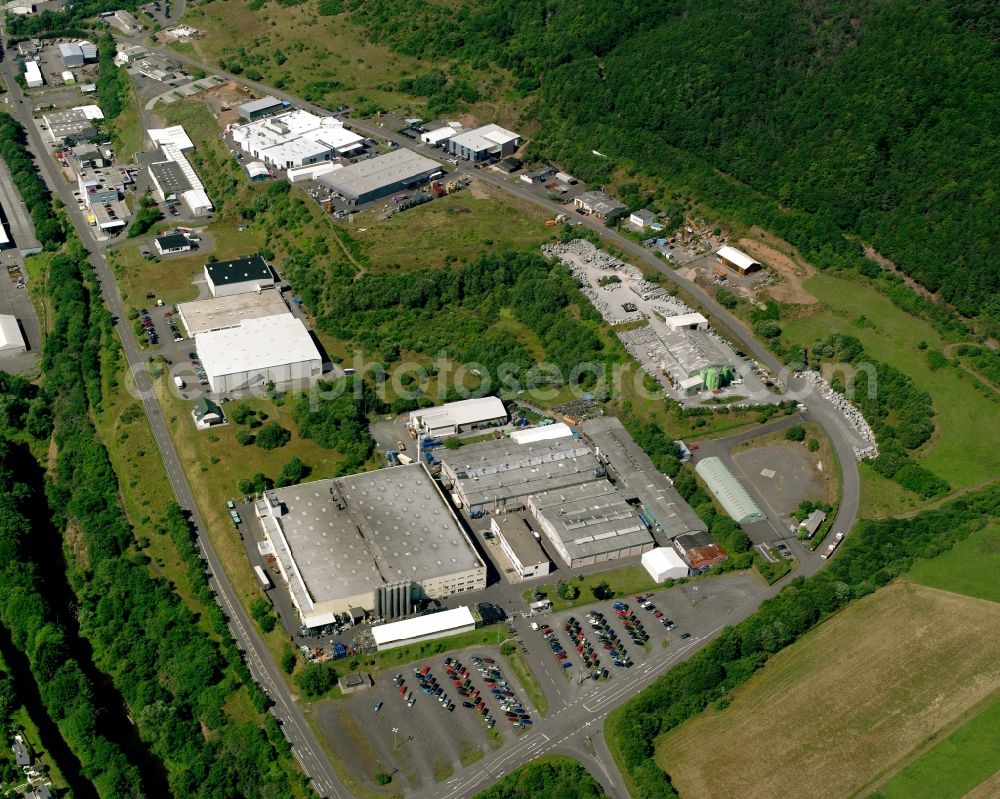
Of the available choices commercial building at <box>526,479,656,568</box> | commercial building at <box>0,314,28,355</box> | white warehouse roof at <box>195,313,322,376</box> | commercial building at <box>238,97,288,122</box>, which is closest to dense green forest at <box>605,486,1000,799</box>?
commercial building at <box>526,479,656,568</box>

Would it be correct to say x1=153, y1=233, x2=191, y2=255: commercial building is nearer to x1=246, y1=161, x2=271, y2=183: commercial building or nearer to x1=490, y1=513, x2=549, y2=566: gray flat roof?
x1=246, y1=161, x2=271, y2=183: commercial building

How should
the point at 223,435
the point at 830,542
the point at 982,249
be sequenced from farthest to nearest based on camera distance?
the point at 982,249 < the point at 223,435 < the point at 830,542

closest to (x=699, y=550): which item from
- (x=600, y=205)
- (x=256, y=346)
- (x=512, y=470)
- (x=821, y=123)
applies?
(x=512, y=470)

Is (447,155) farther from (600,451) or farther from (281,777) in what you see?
(281,777)

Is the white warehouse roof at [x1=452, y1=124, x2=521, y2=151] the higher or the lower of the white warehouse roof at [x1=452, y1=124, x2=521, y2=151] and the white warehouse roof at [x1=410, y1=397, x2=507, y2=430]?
the higher

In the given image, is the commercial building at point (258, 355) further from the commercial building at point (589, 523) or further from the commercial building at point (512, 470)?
the commercial building at point (589, 523)

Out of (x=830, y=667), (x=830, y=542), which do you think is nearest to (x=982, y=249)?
(x=830, y=542)

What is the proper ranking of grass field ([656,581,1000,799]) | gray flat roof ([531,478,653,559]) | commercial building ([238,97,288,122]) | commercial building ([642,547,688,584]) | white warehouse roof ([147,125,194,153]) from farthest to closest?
commercial building ([238,97,288,122]) < white warehouse roof ([147,125,194,153]) < gray flat roof ([531,478,653,559]) < commercial building ([642,547,688,584]) < grass field ([656,581,1000,799])

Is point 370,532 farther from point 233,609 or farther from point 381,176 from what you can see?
point 381,176
